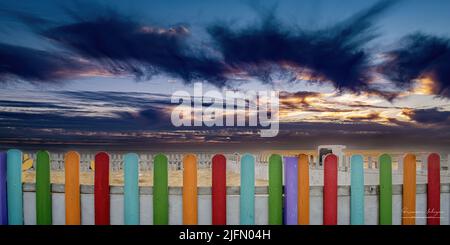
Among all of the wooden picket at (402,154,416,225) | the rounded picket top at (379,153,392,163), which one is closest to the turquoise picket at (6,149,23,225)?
the rounded picket top at (379,153,392,163)

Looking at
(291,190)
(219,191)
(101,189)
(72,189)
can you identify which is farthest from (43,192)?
(291,190)

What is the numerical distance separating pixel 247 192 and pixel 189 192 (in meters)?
0.47

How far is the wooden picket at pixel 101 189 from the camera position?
10.2 ft

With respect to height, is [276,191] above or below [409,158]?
below

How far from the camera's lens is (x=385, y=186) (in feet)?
10.4

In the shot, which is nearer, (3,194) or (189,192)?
(189,192)

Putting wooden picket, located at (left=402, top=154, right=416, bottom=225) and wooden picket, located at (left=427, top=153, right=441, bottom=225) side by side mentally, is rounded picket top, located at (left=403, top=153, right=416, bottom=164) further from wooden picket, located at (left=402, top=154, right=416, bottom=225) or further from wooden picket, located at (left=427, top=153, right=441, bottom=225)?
wooden picket, located at (left=427, top=153, right=441, bottom=225)

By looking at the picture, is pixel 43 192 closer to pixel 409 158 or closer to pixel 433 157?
pixel 409 158

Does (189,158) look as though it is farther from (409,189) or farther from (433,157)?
(433,157)

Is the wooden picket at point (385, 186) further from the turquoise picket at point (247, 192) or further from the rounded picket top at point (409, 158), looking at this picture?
the turquoise picket at point (247, 192)

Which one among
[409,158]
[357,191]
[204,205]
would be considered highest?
[409,158]

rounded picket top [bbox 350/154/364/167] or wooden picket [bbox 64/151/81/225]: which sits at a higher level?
rounded picket top [bbox 350/154/364/167]

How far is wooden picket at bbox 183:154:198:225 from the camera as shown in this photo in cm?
311
